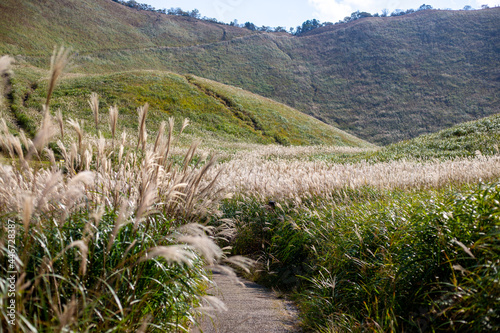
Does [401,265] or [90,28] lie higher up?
[90,28]

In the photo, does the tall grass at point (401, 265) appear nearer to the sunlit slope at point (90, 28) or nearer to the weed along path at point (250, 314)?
the weed along path at point (250, 314)

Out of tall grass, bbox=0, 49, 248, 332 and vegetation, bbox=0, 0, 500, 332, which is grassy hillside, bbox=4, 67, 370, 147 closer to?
vegetation, bbox=0, 0, 500, 332

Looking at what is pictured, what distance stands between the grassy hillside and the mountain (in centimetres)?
1868

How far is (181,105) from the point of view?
3878 cm

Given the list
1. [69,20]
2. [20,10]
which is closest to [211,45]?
[69,20]

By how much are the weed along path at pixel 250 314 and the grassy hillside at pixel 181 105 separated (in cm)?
2559

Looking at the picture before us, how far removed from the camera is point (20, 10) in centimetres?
6644

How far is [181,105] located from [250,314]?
37.3m

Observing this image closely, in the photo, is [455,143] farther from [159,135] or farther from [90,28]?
[90,28]

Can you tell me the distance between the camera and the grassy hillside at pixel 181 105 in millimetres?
31703

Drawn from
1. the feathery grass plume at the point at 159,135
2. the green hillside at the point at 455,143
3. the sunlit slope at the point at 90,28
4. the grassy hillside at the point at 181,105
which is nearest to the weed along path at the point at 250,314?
the feathery grass plume at the point at 159,135

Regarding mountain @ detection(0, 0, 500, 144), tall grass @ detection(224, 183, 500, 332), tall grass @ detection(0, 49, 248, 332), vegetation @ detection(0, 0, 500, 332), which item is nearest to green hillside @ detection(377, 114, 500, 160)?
vegetation @ detection(0, 0, 500, 332)

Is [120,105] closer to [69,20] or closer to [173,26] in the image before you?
[69,20]

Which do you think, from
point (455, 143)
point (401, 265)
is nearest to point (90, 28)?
point (455, 143)
